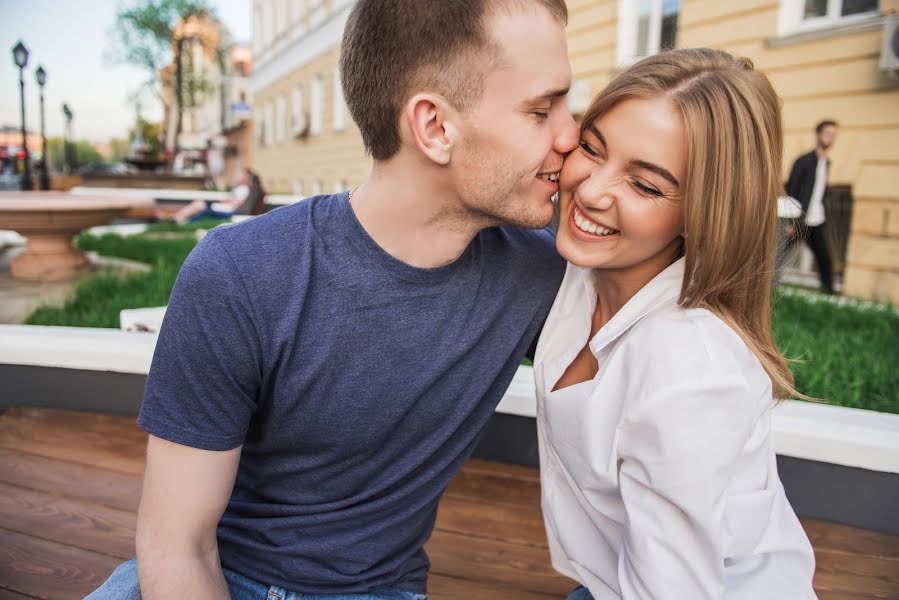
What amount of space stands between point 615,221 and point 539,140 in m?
0.27

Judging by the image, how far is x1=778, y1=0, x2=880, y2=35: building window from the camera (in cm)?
641

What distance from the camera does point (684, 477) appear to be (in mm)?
1170

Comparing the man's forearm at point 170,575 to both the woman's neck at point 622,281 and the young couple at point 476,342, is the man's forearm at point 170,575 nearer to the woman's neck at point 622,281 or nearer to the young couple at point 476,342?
the young couple at point 476,342

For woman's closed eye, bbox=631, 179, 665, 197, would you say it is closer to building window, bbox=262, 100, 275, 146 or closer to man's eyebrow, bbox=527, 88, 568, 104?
man's eyebrow, bbox=527, 88, 568, 104

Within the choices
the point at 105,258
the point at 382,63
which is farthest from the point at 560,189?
the point at 105,258

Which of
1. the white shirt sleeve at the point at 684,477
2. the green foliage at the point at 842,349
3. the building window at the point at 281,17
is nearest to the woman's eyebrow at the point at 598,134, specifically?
the white shirt sleeve at the point at 684,477

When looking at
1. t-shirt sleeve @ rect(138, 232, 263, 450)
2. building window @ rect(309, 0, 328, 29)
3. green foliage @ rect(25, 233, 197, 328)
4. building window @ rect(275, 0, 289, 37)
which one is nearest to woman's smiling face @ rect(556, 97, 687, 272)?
t-shirt sleeve @ rect(138, 232, 263, 450)

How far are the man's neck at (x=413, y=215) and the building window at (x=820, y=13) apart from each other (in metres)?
6.68

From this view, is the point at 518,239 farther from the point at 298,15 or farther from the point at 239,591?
the point at 298,15

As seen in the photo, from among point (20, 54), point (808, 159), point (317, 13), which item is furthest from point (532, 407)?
point (317, 13)

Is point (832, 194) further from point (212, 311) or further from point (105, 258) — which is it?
point (105, 258)

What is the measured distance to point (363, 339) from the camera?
4.57 ft

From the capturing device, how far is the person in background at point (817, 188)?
6289 mm

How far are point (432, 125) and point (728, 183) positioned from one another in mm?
681
